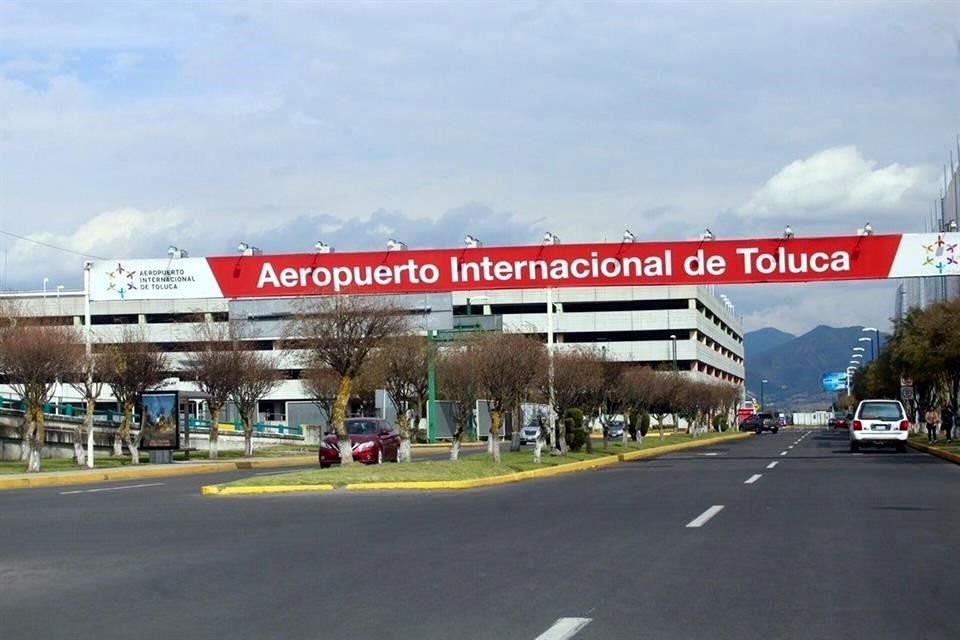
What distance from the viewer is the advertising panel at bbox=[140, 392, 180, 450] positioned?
139 feet

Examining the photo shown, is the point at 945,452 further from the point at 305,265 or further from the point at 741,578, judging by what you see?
the point at 741,578

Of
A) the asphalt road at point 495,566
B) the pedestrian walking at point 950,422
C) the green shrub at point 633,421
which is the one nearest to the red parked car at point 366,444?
the asphalt road at point 495,566

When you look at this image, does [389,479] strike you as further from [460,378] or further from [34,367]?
[460,378]

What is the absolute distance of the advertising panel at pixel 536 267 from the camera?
31422 millimetres

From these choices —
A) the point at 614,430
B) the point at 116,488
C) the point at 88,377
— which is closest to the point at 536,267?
the point at 116,488

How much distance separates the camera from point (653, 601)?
10.5 meters

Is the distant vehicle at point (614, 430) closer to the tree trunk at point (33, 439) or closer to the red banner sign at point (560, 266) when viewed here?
the tree trunk at point (33, 439)

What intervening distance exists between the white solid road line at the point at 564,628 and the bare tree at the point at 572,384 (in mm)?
30307

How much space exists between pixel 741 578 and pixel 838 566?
144 cm

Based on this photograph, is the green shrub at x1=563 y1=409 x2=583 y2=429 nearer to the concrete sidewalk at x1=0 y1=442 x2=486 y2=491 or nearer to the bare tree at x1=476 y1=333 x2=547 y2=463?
the bare tree at x1=476 y1=333 x2=547 y2=463

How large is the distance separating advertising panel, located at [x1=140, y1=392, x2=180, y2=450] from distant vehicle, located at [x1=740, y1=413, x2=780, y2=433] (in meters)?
62.2

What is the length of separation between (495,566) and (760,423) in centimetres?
8761

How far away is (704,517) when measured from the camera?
1802 cm

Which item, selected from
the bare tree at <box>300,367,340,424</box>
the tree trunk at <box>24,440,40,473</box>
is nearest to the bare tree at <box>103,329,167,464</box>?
the tree trunk at <box>24,440,40,473</box>
